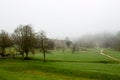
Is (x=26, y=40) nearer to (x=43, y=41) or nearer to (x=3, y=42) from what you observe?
(x=43, y=41)

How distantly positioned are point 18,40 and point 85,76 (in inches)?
2055

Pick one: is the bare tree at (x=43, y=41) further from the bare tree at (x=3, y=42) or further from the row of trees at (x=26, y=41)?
the bare tree at (x=3, y=42)

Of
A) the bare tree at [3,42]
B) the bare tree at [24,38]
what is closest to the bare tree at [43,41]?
the bare tree at [24,38]

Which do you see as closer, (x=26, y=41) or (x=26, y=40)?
(x=26, y=41)

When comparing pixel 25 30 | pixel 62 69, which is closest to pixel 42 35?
pixel 25 30

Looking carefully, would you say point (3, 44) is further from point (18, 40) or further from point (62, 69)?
point (62, 69)

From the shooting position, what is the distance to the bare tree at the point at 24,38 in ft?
320

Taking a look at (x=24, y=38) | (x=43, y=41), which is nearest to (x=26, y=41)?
(x=24, y=38)

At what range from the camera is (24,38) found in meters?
99.9

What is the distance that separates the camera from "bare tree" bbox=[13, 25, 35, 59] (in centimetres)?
9744

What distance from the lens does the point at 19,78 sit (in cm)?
5297

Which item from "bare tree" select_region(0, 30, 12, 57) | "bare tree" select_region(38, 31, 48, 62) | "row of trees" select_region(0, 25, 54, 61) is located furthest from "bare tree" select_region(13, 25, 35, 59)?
"bare tree" select_region(38, 31, 48, 62)

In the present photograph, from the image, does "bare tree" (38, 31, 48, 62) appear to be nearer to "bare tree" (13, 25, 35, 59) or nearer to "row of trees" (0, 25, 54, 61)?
"row of trees" (0, 25, 54, 61)

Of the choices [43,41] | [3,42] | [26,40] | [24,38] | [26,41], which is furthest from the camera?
[3,42]
